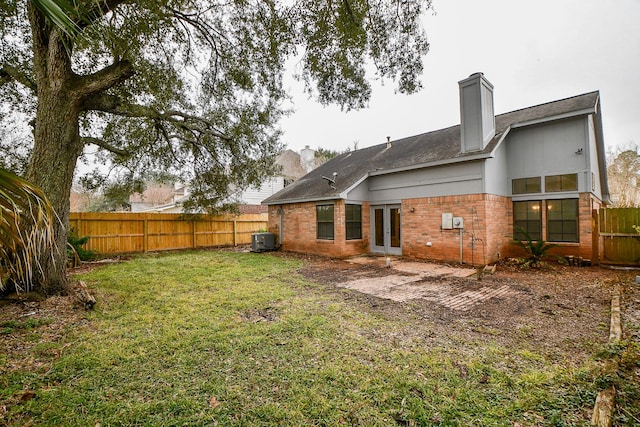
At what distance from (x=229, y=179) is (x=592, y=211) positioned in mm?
12951

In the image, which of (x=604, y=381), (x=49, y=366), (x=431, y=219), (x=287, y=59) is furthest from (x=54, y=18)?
(x=431, y=219)

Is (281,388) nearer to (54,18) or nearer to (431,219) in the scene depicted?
(54,18)

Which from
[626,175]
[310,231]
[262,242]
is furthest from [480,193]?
[626,175]

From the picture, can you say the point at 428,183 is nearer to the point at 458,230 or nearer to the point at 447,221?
the point at 447,221

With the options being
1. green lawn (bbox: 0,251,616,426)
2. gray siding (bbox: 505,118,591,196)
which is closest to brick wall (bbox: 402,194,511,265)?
gray siding (bbox: 505,118,591,196)

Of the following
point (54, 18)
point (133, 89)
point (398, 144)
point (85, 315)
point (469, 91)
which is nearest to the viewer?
point (54, 18)

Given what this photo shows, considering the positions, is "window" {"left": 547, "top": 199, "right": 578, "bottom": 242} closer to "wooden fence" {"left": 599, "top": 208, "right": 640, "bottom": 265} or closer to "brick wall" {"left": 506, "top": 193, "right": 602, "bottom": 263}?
"brick wall" {"left": 506, "top": 193, "right": 602, "bottom": 263}

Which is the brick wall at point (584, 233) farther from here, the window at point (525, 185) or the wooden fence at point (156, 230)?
the wooden fence at point (156, 230)

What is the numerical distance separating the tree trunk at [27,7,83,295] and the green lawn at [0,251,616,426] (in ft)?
4.57

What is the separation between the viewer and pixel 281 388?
Result: 8.46 feet

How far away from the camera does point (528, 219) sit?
968 centimetres

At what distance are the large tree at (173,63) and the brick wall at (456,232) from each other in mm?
4957

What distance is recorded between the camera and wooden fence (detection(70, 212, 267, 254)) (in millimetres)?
11438

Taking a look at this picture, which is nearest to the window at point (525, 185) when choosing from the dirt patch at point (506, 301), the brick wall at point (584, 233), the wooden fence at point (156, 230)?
the brick wall at point (584, 233)
